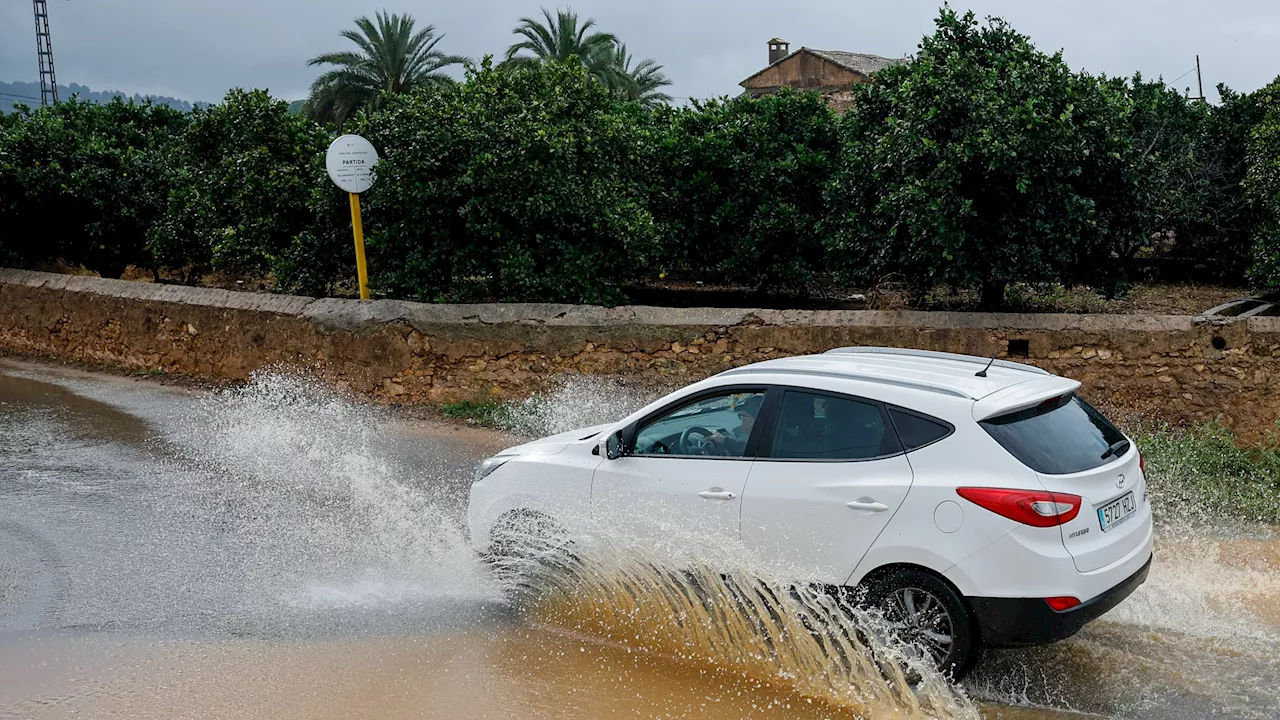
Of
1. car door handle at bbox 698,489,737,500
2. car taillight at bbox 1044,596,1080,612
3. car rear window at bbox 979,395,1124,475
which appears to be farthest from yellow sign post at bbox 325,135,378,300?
car taillight at bbox 1044,596,1080,612

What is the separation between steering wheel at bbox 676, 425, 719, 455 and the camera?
5953 mm

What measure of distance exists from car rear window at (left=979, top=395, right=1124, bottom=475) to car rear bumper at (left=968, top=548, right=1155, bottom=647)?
2.05 ft

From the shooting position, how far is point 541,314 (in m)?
11.7

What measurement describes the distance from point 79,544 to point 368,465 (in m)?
2.69

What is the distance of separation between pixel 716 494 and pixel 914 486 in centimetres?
107

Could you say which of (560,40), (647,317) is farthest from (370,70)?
(647,317)

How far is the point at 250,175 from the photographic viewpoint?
1358cm

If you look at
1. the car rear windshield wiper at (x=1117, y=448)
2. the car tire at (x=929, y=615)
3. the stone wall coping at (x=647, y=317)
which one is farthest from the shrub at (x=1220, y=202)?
the car tire at (x=929, y=615)

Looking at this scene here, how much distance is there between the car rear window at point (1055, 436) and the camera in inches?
201

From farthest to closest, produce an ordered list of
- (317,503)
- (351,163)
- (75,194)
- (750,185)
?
1. (75,194)
2. (750,185)
3. (351,163)
4. (317,503)

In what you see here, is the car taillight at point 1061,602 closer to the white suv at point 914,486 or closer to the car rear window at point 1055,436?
the white suv at point 914,486

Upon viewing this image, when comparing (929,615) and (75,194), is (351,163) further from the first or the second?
(929,615)

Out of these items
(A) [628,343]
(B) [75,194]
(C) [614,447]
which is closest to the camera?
(C) [614,447]

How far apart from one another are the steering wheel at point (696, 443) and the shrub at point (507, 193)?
657cm
